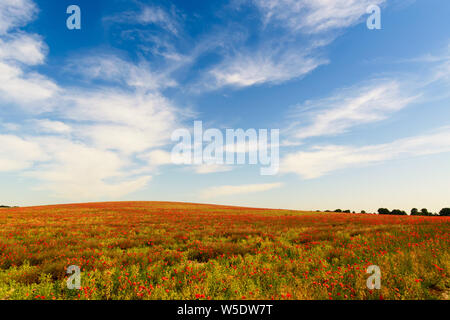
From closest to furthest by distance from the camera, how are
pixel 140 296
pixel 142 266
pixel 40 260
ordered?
pixel 140 296, pixel 142 266, pixel 40 260

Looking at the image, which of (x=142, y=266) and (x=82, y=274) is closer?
(x=82, y=274)

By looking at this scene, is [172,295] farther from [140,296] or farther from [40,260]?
[40,260]
